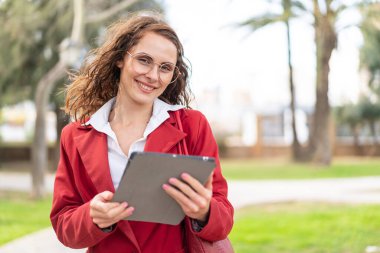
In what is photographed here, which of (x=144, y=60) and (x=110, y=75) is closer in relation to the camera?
(x=144, y=60)

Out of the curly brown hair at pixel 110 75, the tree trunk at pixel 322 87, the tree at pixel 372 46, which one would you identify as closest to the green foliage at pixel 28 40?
the tree trunk at pixel 322 87

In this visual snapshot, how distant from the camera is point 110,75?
2.09 m

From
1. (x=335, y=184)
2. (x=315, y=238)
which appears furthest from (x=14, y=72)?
(x=315, y=238)

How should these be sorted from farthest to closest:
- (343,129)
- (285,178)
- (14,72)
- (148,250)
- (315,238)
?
(343,129) < (14,72) < (285,178) < (315,238) < (148,250)

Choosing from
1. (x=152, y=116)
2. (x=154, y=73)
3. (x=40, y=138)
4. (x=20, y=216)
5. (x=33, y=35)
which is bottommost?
(x=20, y=216)

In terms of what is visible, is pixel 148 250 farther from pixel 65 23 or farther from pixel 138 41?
pixel 65 23

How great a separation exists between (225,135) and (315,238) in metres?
25.0

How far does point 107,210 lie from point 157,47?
54cm

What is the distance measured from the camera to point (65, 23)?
18.2 meters

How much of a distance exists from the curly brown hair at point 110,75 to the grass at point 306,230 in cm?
461

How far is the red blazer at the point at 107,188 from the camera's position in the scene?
1.75 meters

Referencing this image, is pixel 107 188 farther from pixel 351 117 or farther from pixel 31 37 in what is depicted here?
pixel 351 117

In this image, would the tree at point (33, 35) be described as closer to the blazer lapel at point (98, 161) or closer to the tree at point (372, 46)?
the tree at point (372, 46)

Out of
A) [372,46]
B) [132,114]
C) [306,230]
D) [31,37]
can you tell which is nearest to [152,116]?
[132,114]
